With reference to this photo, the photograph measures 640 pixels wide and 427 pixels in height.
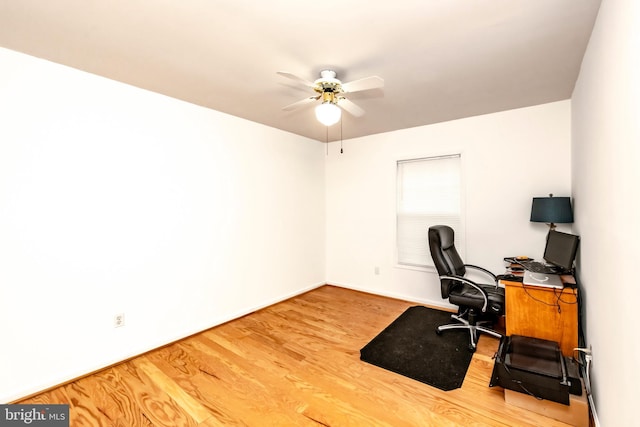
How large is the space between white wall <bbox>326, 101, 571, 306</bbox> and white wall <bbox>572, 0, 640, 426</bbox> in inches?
42.8

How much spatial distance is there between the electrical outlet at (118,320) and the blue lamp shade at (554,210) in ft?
13.2

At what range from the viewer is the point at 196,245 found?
308cm

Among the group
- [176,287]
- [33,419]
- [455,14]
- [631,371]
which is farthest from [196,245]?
[631,371]

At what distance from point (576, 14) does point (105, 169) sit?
11.5ft

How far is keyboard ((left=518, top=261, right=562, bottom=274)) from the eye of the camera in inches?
102

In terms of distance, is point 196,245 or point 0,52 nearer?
point 0,52

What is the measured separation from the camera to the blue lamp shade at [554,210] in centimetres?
266

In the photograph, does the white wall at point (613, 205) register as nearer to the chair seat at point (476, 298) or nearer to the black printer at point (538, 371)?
the black printer at point (538, 371)

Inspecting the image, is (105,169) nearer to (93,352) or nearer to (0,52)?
(0,52)

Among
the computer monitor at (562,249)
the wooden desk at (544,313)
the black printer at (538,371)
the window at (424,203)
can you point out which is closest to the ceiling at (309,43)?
the window at (424,203)

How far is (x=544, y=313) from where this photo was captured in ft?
7.66

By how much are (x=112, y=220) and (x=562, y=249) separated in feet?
13.0

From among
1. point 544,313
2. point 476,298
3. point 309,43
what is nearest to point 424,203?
point 476,298

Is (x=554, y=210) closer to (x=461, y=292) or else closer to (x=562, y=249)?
(x=562, y=249)
